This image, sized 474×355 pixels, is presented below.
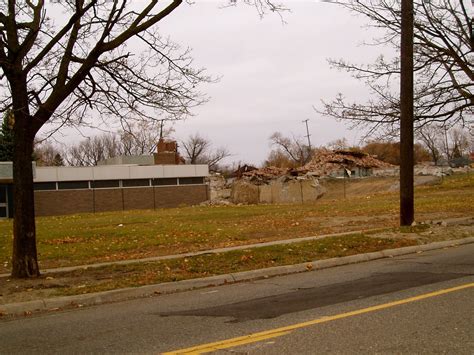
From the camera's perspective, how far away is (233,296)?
8203mm

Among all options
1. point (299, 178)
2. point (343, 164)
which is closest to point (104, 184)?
point (299, 178)

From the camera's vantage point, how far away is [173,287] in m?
9.19

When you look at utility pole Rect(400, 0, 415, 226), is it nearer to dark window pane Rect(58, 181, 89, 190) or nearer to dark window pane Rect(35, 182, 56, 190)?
dark window pane Rect(58, 181, 89, 190)

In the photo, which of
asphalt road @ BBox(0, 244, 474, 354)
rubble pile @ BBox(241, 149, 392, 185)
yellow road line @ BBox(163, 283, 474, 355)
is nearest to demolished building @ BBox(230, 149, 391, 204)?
rubble pile @ BBox(241, 149, 392, 185)

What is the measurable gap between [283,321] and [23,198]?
569 cm

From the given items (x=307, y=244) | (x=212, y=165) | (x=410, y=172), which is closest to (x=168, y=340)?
(x=307, y=244)

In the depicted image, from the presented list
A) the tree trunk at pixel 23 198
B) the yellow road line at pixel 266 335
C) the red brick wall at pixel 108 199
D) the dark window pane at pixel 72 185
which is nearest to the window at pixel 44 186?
the dark window pane at pixel 72 185

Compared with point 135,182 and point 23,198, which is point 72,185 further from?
point 23,198

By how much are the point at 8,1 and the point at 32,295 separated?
17.4ft

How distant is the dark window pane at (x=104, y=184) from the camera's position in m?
48.7

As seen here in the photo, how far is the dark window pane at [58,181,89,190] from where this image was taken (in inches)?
1869

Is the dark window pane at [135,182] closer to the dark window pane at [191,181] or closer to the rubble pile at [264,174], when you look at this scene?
the dark window pane at [191,181]

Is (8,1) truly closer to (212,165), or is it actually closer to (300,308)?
(300,308)

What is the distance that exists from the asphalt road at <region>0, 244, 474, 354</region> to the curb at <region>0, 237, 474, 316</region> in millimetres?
389
